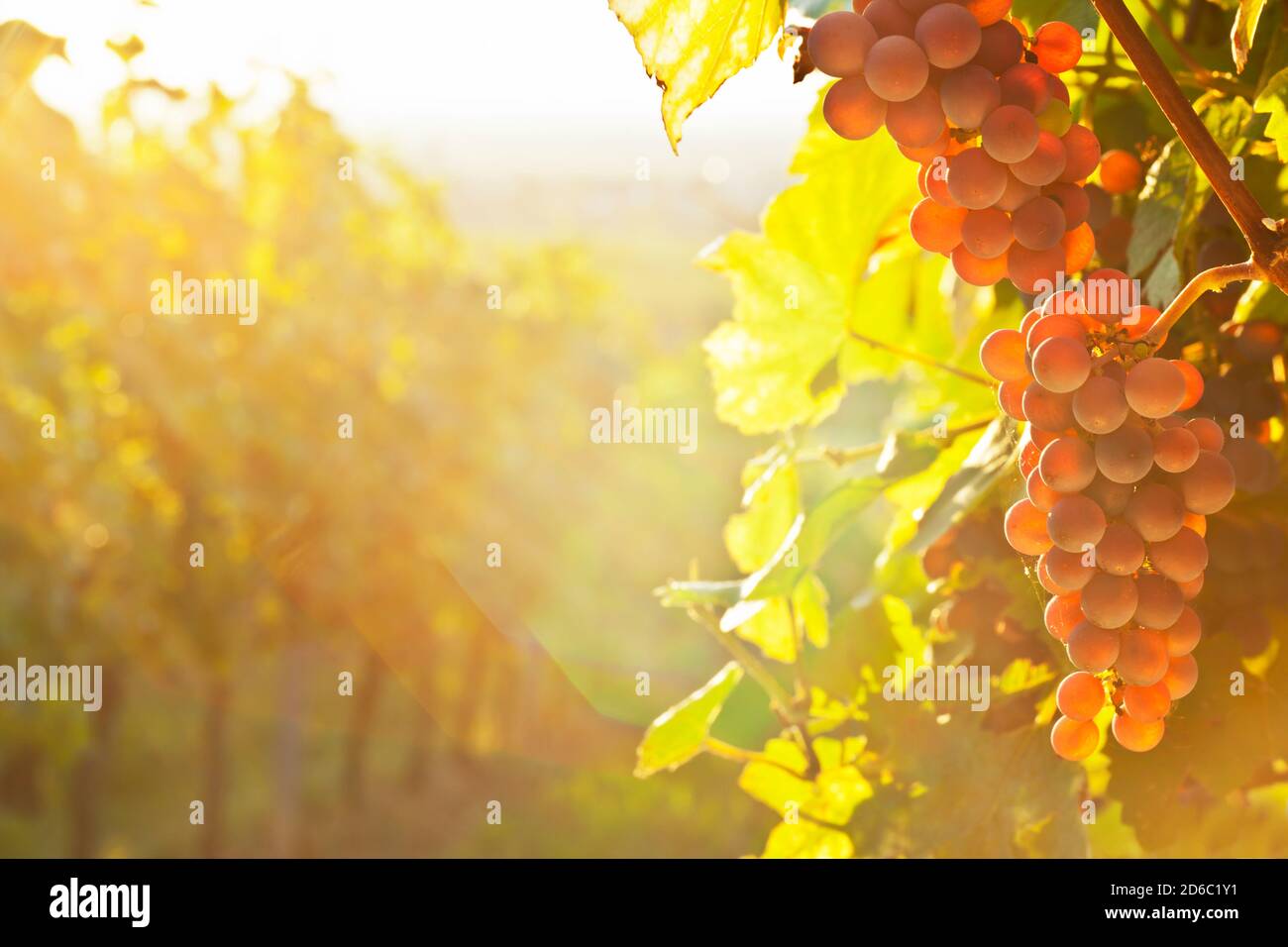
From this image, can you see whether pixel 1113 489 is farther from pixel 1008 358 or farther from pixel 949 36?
pixel 949 36

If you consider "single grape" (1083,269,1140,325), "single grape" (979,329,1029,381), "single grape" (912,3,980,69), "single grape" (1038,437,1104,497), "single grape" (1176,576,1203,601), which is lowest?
"single grape" (1176,576,1203,601)

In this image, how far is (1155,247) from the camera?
0.61m

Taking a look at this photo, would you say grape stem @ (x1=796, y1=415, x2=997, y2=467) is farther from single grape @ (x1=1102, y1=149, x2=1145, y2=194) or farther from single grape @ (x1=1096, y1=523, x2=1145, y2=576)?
single grape @ (x1=1096, y1=523, x2=1145, y2=576)

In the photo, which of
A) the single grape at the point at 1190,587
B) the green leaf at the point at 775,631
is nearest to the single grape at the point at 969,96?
the single grape at the point at 1190,587

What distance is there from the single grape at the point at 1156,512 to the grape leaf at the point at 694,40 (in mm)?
233

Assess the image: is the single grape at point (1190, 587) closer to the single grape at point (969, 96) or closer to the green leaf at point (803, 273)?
the single grape at point (969, 96)

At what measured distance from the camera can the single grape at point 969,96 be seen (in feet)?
1.49

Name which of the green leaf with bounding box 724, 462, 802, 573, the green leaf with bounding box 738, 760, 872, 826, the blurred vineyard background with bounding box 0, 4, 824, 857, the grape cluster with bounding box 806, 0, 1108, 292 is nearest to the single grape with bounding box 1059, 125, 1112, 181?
the grape cluster with bounding box 806, 0, 1108, 292

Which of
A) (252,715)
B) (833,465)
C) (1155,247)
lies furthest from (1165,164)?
(252,715)

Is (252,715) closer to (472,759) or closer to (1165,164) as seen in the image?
(472,759)

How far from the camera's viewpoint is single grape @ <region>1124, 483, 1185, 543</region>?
1.52 feet

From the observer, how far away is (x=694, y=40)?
0.47 metres

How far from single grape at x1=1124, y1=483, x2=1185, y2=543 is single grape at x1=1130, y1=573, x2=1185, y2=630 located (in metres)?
0.02
